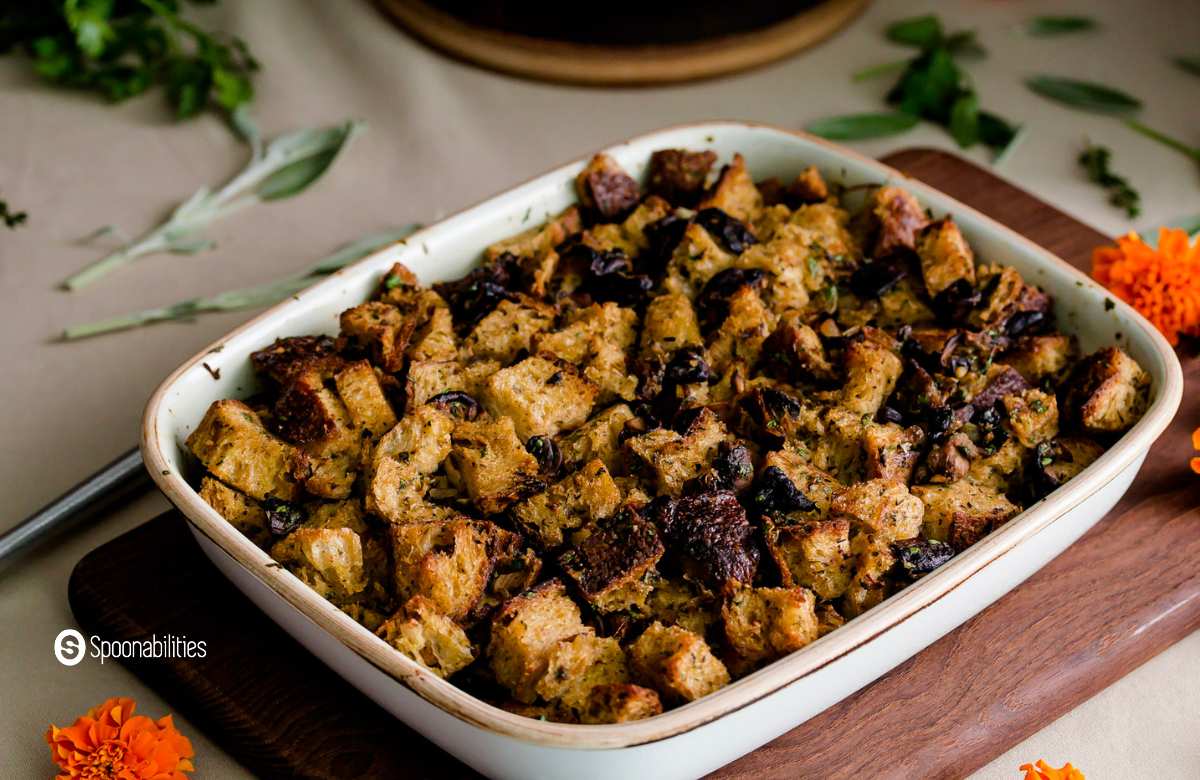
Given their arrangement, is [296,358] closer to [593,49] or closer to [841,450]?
[841,450]

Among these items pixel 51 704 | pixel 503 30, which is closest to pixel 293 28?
pixel 503 30

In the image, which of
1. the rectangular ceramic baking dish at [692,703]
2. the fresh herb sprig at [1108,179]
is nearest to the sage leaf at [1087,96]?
the fresh herb sprig at [1108,179]

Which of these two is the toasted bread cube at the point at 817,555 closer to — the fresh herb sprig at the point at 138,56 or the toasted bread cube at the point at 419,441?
the toasted bread cube at the point at 419,441

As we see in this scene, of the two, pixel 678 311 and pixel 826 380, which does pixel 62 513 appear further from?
pixel 826 380

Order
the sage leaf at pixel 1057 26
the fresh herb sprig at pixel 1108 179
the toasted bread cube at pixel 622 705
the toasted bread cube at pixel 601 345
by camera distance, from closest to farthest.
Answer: the toasted bread cube at pixel 622 705
the toasted bread cube at pixel 601 345
the fresh herb sprig at pixel 1108 179
the sage leaf at pixel 1057 26

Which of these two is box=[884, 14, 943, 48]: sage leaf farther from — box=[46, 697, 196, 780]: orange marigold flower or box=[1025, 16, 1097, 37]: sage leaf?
box=[46, 697, 196, 780]: orange marigold flower

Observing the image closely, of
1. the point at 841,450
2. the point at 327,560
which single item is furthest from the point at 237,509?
the point at 841,450

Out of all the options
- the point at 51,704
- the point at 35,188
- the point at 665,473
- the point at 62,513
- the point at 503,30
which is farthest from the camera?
the point at 503,30
